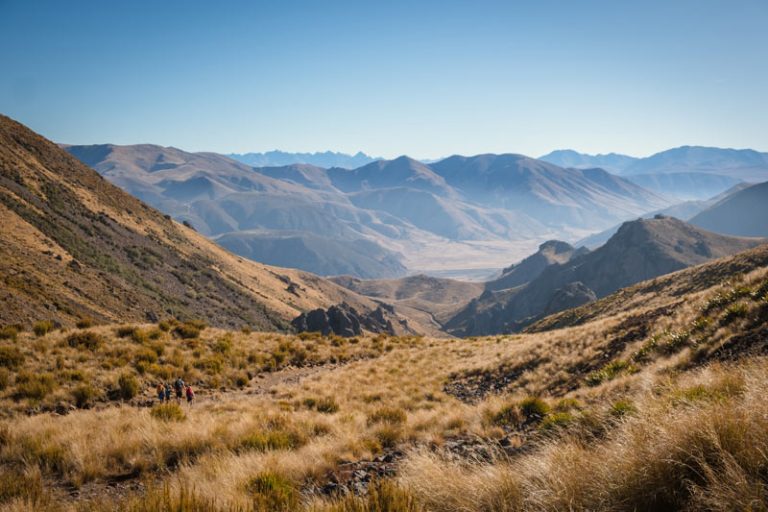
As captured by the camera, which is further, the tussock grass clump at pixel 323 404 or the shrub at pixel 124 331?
the shrub at pixel 124 331

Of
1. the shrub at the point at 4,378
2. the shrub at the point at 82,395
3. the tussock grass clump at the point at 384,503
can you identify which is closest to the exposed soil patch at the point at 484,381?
the tussock grass clump at the point at 384,503

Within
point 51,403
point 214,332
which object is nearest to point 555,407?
point 51,403

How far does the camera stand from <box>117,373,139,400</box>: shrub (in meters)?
14.0

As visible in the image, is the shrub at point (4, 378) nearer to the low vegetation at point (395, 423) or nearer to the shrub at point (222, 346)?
the low vegetation at point (395, 423)

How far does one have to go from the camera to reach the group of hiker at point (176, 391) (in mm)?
13828

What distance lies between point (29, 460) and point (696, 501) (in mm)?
10222

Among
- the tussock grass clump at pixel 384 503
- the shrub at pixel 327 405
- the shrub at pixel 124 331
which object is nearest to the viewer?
the tussock grass clump at pixel 384 503

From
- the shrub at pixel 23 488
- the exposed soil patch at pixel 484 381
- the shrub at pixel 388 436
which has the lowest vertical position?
the exposed soil patch at pixel 484 381

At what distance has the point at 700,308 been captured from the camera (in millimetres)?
15758

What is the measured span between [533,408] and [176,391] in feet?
39.8

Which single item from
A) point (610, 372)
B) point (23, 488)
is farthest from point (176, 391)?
point (610, 372)

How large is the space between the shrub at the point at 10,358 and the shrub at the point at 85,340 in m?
2.00

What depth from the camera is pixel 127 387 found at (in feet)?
46.2

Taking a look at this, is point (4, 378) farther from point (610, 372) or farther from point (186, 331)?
point (610, 372)
